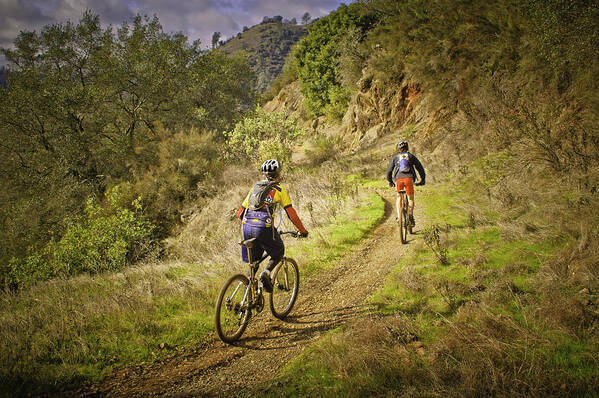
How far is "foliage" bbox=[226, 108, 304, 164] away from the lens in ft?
55.8

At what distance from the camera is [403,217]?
25.6 feet

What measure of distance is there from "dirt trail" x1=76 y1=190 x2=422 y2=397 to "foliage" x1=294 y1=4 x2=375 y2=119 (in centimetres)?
3169

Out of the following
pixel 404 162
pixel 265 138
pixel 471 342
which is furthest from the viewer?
pixel 265 138

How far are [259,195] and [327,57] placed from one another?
125 ft

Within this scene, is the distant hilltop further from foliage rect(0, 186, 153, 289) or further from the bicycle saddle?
the bicycle saddle

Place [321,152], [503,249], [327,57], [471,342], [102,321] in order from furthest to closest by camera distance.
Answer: [327,57] < [321,152] < [503,249] < [102,321] < [471,342]

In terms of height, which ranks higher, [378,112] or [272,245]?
[378,112]

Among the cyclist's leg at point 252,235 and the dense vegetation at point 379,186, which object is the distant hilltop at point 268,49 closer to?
the dense vegetation at point 379,186

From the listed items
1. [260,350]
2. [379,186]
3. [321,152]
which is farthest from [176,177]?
[260,350]

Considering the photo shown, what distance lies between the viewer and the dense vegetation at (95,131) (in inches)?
543

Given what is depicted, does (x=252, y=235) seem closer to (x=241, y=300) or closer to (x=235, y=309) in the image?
(x=241, y=300)

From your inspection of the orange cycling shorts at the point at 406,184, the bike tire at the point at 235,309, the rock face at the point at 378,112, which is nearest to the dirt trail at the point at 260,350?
the bike tire at the point at 235,309

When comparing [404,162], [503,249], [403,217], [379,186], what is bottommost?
[503,249]

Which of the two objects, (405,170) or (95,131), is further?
(95,131)
